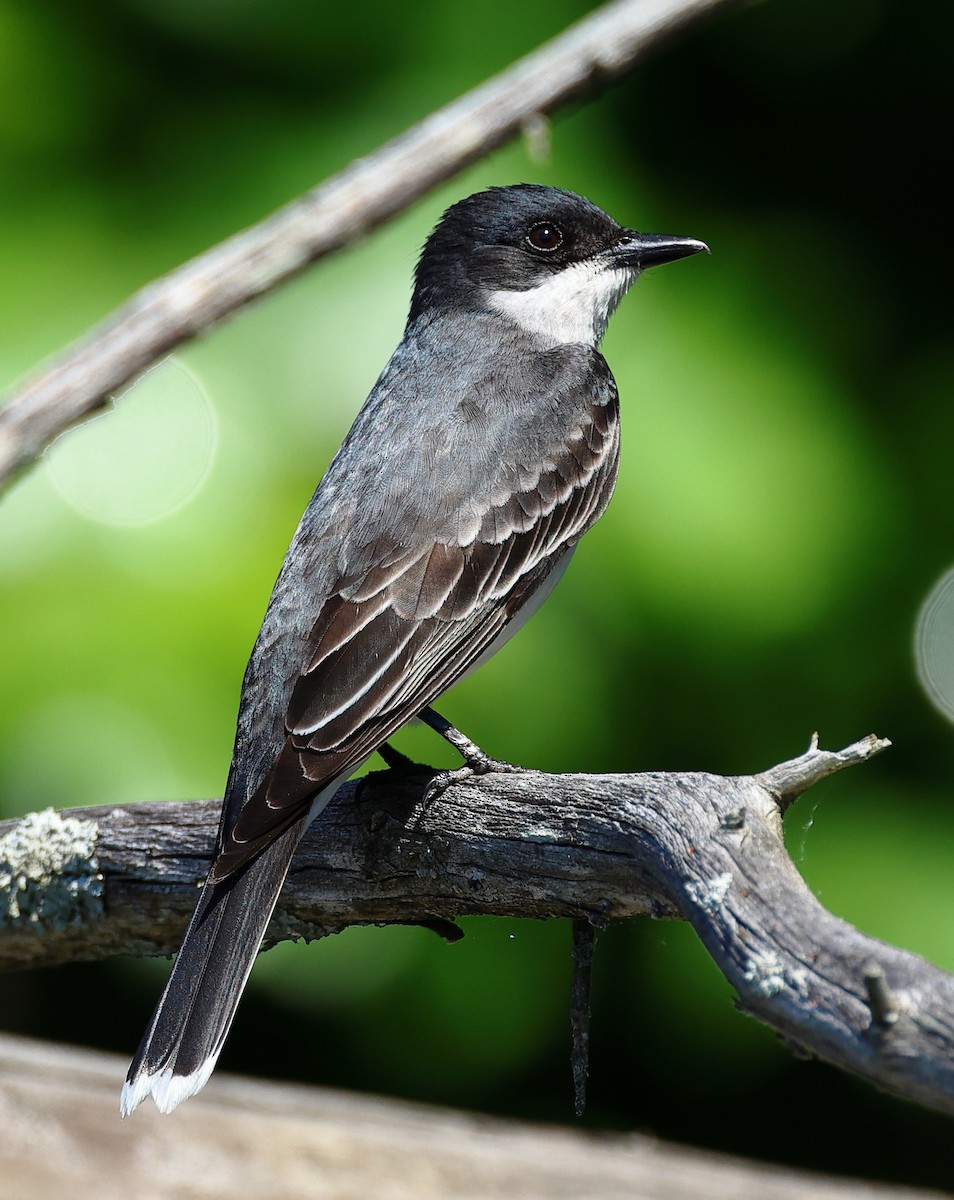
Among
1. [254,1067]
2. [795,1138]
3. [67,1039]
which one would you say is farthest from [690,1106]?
[67,1039]

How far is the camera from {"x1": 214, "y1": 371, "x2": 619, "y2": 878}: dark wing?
2.52 m

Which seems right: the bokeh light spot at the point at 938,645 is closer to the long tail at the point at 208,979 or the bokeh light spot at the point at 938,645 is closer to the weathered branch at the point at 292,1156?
the weathered branch at the point at 292,1156

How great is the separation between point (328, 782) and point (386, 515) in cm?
65

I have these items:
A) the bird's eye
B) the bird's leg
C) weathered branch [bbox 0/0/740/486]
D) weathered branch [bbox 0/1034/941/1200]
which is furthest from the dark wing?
weathered branch [bbox 0/0/740/486]

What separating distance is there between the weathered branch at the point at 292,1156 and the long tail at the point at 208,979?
48 cm

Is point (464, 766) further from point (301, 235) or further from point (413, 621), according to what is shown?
point (301, 235)

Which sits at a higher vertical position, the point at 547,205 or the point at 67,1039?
the point at 547,205

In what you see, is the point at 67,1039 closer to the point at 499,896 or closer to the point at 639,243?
the point at 499,896

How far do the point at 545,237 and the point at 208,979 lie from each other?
203cm

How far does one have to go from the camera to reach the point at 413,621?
112 inches

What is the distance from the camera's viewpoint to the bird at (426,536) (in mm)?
2461

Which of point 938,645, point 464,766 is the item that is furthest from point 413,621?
point 938,645

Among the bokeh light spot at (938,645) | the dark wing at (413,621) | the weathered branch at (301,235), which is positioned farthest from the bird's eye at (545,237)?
the weathered branch at (301,235)

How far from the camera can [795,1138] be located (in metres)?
4.25
